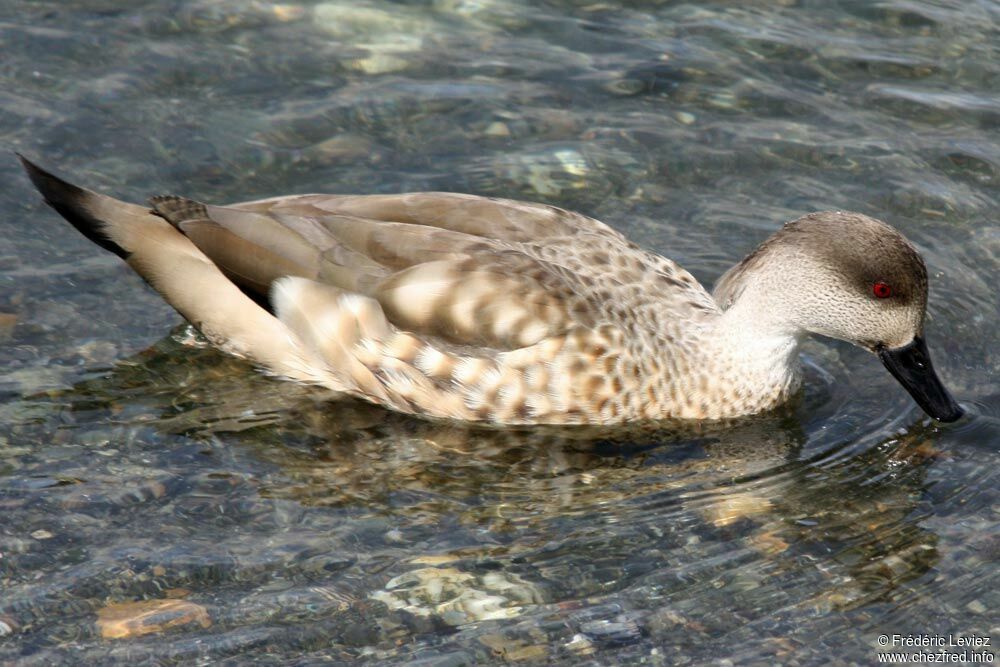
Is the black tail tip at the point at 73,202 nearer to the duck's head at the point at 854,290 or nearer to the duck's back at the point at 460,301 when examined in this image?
the duck's back at the point at 460,301

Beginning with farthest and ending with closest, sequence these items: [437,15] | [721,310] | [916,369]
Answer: [437,15] → [721,310] → [916,369]

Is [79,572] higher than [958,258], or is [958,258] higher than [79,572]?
[958,258]

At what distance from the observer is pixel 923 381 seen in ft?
25.3

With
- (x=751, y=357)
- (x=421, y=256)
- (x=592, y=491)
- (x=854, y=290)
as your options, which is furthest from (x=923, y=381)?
(x=421, y=256)

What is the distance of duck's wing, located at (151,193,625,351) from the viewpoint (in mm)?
7664

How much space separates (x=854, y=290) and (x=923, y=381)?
0.64m

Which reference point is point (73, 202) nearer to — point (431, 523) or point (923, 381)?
point (431, 523)

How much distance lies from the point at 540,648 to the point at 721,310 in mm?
2845

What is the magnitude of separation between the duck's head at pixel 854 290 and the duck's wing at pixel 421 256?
3.25ft

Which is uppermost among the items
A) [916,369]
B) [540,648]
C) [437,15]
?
[437,15]

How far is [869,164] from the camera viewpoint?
10062mm

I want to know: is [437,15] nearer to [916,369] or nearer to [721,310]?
[721,310]

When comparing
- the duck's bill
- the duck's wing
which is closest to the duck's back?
the duck's wing

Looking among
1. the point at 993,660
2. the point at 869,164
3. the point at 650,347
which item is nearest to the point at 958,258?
the point at 869,164
